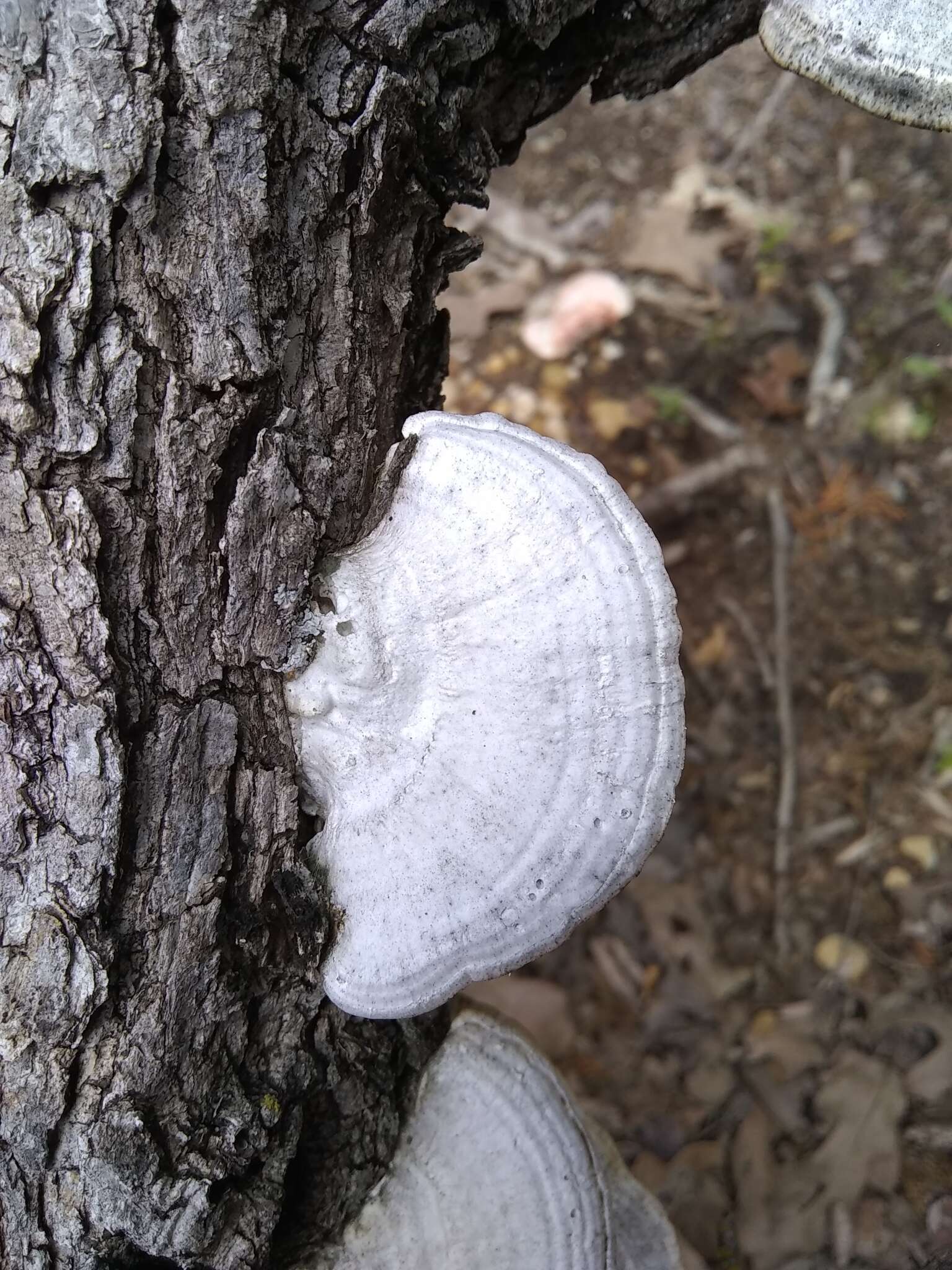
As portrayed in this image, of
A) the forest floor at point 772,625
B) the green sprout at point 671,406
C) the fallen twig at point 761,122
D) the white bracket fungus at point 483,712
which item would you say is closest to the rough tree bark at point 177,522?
the white bracket fungus at point 483,712

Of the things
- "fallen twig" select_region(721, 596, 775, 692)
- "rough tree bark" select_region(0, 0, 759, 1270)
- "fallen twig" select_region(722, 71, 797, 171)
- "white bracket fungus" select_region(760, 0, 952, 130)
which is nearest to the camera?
"rough tree bark" select_region(0, 0, 759, 1270)

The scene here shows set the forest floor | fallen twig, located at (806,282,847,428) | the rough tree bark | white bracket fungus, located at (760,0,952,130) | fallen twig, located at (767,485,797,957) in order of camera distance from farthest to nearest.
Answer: fallen twig, located at (806,282,847,428) < fallen twig, located at (767,485,797,957) < the forest floor < white bracket fungus, located at (760,0,952,130) < the rough tree bark

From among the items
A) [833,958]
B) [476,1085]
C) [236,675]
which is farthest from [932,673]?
[236,675]

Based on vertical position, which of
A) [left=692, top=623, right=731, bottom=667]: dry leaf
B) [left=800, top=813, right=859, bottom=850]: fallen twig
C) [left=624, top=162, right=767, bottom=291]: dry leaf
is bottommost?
[left=800, top=813, right=859, bottom=850]: fallen twig

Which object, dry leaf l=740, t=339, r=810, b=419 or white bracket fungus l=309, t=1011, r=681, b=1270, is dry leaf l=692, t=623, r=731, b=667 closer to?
dry leaf l=740, t=339, r=810, b=419

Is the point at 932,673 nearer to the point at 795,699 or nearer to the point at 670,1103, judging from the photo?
the point at 795,699

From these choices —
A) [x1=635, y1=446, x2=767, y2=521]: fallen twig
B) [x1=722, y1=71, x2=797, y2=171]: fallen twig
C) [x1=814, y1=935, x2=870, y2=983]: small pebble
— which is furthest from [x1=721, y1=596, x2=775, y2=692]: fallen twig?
[x1=722, y1=71, x2=797, y2=171]: fallen twig

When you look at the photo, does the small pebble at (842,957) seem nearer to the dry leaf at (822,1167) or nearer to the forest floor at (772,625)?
the forest floor at (772,625)
